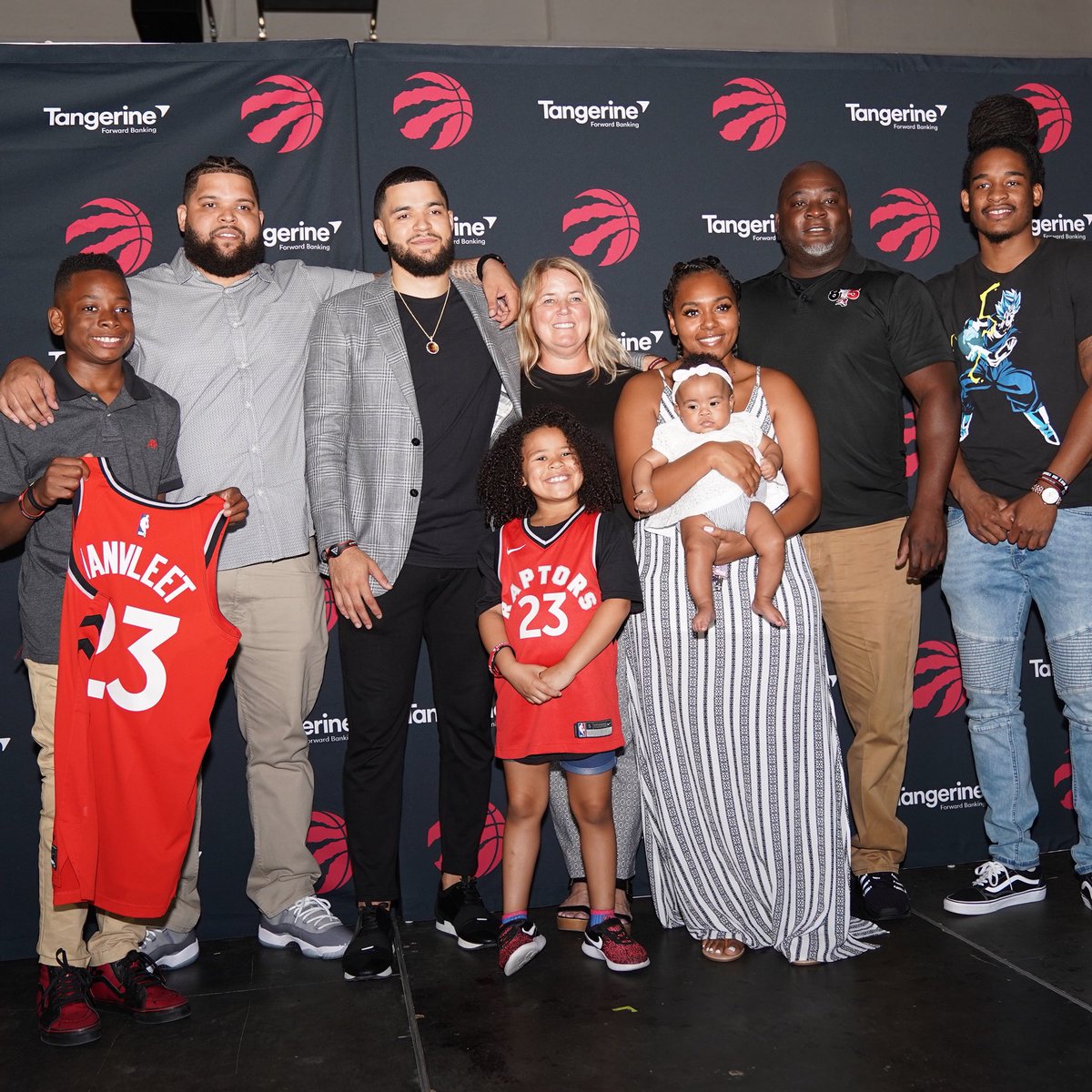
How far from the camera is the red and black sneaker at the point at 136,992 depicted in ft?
8.89

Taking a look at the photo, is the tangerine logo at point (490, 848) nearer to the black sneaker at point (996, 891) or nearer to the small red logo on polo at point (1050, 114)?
A: the black sneaker at point (996, 891)

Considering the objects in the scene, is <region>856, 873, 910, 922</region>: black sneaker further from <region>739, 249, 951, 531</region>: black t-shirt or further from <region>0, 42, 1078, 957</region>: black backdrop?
<region>739, 249, 951, 531</region>: black t-shirt

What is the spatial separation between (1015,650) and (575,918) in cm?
158

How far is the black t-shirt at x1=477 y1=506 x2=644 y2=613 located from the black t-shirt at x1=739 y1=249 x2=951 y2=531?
767 millimetres

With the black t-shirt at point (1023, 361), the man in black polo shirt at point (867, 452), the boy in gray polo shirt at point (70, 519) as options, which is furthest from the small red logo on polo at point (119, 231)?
the black t-shirt at point (1023, 361)

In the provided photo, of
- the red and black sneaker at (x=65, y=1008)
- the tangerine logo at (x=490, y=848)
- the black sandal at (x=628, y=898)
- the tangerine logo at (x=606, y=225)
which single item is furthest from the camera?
the tangerine logo at (x=606, y=225)

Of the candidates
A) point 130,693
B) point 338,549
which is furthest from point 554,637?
point 130,693

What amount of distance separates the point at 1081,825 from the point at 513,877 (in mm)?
1751

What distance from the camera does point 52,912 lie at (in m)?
2.73

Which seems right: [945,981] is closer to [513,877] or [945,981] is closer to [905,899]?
[905,899]

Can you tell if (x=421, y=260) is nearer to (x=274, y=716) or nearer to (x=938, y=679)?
(x=274, y=716)

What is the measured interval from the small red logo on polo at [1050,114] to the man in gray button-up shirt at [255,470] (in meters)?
2.26

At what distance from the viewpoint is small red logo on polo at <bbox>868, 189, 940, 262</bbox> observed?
153 inches

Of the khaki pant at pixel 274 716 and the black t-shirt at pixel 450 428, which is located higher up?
the black t-shirt at pixel 450 428
